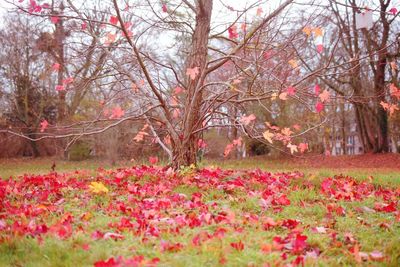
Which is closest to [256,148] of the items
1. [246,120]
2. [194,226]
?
[246,120]

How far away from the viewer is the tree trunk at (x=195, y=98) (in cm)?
664

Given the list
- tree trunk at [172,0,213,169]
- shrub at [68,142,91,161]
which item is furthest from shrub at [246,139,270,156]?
tree trunk at [172,0,213,169]

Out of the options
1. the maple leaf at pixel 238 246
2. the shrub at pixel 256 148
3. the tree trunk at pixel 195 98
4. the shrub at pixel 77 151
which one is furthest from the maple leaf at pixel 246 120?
the shrub at pixel 77 151

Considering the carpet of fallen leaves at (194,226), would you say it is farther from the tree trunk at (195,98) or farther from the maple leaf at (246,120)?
the tree trunk at (195,98)

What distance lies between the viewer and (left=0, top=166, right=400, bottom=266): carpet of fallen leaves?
2600 mm

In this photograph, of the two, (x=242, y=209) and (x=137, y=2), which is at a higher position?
(x=137, y=2)

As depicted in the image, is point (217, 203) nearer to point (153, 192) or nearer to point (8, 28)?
point (153, 192)

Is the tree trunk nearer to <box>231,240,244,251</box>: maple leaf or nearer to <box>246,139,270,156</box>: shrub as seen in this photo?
<box>231,240,244,251</box>: maple leaf

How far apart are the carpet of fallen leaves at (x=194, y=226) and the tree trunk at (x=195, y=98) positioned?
1.21m

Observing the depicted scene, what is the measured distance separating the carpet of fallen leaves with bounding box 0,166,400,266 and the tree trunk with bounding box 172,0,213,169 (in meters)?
1.21

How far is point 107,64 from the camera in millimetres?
7191

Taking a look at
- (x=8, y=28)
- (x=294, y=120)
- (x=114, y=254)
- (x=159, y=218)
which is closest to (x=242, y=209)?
(x=159, y=218)

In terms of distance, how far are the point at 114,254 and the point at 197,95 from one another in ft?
14.0

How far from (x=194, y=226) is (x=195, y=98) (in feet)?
11.3
